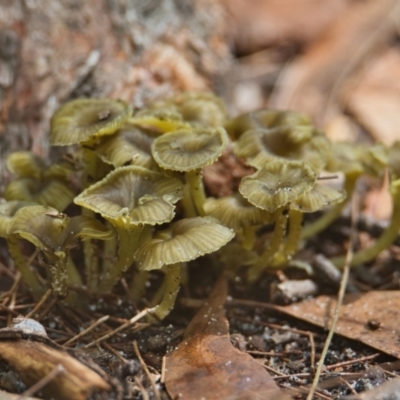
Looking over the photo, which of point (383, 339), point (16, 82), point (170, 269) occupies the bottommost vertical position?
point (383, 339)

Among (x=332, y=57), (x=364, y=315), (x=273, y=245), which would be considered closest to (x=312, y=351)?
(x=364, y=315)

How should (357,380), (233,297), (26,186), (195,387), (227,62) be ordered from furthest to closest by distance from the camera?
(227,62), (233,297), (26,186), (357,380), (195,387)

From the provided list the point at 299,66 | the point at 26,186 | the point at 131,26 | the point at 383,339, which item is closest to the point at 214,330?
the point at 383,339

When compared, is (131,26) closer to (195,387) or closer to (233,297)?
(233,297)

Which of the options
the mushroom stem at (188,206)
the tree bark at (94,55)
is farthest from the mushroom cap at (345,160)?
the tree bark at (94,55)

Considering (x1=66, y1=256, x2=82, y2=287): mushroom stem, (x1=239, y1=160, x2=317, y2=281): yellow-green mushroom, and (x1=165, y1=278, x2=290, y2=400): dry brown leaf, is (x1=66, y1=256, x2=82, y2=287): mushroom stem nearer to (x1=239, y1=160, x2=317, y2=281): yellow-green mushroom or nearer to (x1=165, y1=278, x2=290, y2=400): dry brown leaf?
(x1=165, y1=278, x2=290, y2=400): dry brown leaf

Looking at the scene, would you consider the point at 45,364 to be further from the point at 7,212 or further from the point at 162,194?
the point at 162,194
